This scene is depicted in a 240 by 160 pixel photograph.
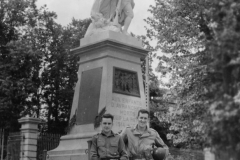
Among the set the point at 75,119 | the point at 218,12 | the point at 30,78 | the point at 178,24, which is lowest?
the point at 75,119

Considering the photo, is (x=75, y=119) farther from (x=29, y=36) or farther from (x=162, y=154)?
(x=29, y=36)

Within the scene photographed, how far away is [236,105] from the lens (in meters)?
4.09

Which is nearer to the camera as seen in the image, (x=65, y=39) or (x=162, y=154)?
(x=162, y=154)

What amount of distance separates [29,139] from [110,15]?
262 inches

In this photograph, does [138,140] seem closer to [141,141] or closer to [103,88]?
[141,141]

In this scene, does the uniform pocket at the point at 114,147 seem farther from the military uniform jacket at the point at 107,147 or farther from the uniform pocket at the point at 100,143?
the uniform pocket at the point at 100,143

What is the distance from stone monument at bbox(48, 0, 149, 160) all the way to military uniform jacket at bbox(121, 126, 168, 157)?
2.68 meters

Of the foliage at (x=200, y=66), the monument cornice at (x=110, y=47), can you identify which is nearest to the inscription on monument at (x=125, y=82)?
the monument cornice at (x=110, y=47)

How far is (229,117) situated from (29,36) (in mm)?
30487

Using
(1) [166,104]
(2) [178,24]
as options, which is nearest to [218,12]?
(2) [178,24]

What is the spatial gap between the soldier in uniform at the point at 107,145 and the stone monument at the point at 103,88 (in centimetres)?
306

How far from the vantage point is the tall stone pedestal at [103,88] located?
406 inches

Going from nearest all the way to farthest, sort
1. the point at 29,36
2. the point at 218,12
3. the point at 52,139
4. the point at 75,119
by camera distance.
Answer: the point at 218,12 < the point at 75,119 < the point at 52,139 < the point at 29,36

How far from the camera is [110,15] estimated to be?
12.0m
